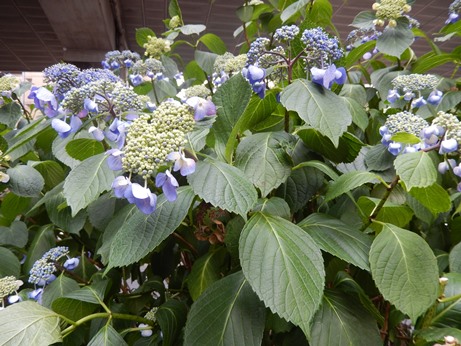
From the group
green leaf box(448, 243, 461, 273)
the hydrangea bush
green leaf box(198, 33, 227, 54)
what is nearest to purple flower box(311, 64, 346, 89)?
the hydrangea bush

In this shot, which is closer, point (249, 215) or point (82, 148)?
point (249, 215)

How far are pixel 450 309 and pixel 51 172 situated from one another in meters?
0.81

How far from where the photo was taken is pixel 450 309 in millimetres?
586

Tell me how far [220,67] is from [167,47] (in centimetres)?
33

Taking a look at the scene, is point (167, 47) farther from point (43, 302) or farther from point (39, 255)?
point (43, 302)

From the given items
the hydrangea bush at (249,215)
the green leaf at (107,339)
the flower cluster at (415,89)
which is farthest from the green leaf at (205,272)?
the flower cluster at (415,89)

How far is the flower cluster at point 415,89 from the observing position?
2.72 feet

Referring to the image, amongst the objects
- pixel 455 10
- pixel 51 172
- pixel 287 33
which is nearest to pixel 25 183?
pixel 51 172

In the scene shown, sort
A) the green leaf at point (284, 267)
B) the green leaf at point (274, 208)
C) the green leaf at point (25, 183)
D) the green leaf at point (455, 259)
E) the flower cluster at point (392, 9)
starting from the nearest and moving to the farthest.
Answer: the green leaf at point (284, 267), the green leaf at point (274, 208), the green leaf at point (455, 259), the green leaf at point (25, 183), the flower cluster at point (392, 9)

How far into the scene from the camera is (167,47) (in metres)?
1.28

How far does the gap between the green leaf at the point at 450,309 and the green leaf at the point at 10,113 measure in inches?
41.3

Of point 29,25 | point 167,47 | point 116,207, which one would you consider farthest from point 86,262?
point 29,25

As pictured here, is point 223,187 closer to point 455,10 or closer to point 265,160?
point 265,160

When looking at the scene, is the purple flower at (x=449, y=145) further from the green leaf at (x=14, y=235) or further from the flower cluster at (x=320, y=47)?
the green leaf at (x=14, y=235)
